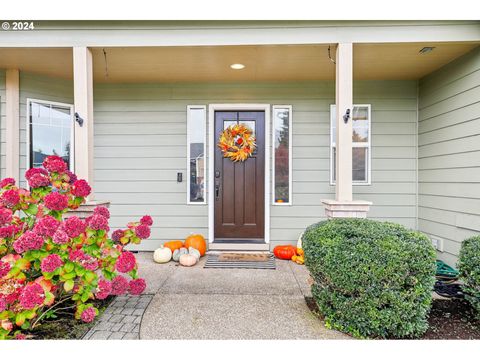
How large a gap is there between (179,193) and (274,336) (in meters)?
2.71

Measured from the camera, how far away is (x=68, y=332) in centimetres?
212

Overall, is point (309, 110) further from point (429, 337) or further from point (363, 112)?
point (429, 337)

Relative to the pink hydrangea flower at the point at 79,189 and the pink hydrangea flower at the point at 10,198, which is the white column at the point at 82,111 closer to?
the pink hydrangea flower at the point at 79,189

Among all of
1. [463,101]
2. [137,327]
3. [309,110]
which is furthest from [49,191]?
[463,101]

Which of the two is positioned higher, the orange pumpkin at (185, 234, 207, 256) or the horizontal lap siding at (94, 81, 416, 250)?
the horizontal lap siding at (94, 81, 416, 250)

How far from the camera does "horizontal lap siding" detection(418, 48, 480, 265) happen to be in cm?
326

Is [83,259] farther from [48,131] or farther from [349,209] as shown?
[48,131]

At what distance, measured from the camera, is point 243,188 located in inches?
172

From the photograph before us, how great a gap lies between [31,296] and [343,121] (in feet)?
9.63

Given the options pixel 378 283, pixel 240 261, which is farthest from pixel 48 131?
pixel 378 283

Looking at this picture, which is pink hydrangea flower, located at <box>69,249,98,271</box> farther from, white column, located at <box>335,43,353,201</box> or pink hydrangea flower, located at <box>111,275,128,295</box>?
white column, located at <box>335,43,353,201</box>

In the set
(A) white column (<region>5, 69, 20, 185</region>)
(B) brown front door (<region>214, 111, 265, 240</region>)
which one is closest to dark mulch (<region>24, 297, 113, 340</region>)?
(B) brown front door (<region>214, 111, 265, 240</region>)

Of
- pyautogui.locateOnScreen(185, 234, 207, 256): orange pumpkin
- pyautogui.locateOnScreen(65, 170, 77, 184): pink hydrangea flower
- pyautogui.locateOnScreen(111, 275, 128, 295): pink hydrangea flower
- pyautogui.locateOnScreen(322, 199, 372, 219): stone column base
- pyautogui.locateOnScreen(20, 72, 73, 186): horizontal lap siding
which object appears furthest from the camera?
pyautogui.locateOnScreen(185, 234, 207, 256): orange pumpkin
